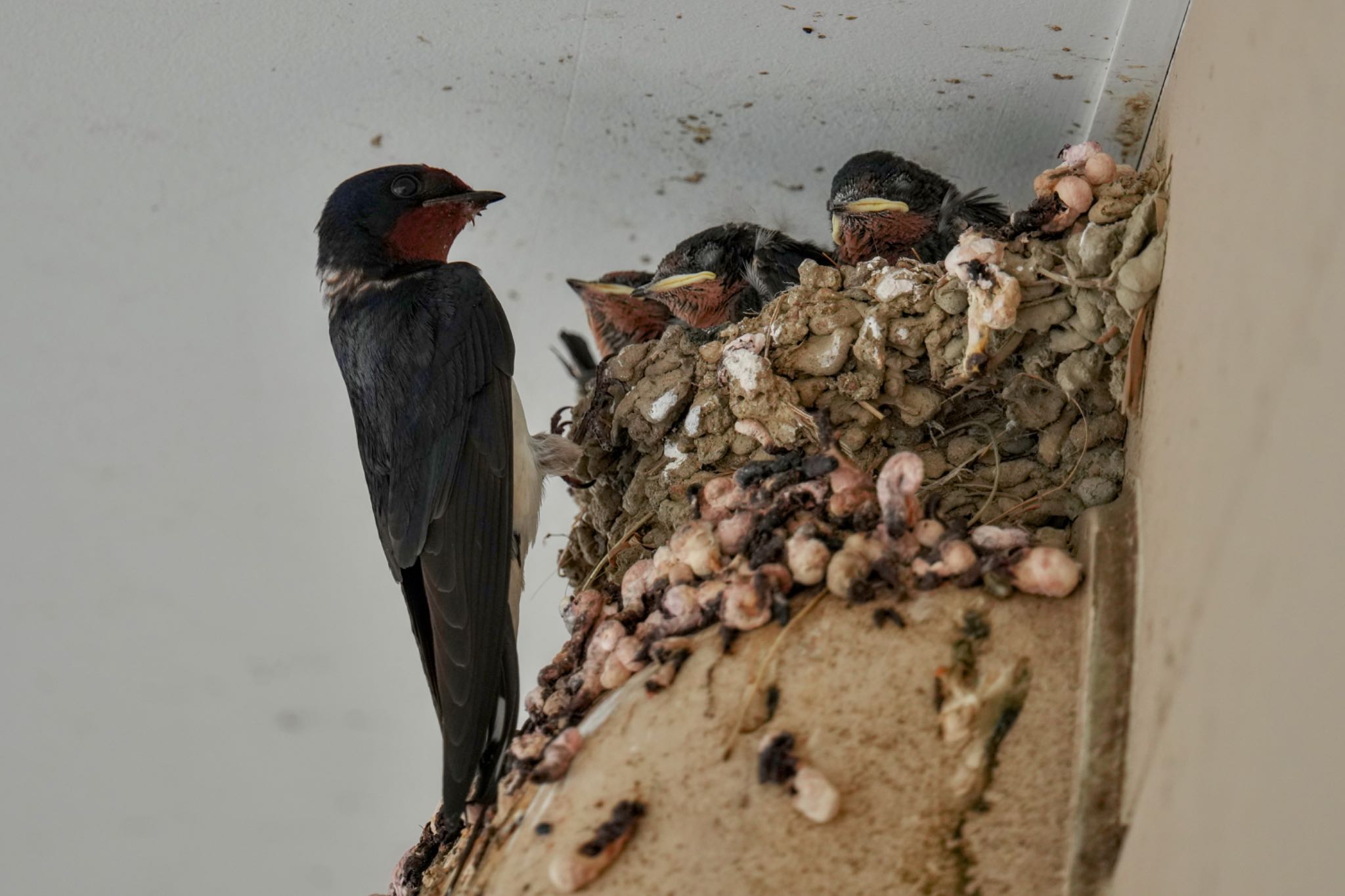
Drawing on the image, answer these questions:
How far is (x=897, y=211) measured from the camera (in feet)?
11.0

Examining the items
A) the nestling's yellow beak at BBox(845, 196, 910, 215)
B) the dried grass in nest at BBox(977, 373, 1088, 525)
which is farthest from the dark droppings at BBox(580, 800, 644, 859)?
the nestling's yellow beak at BBox(845, 196, 910, 215)

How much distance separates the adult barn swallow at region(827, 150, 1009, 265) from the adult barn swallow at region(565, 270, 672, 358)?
2.21 feet

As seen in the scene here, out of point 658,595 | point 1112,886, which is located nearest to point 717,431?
point 658,595

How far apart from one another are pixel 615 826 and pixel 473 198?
193cm

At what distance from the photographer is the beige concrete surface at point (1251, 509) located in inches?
53.0

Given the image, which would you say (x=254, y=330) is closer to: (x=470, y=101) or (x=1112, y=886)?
(x=470, y=101)

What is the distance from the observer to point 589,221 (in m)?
3.90

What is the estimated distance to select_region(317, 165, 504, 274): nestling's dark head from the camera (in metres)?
3.56

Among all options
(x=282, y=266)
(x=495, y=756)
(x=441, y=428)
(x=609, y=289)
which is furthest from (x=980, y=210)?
(x=282, y=266)

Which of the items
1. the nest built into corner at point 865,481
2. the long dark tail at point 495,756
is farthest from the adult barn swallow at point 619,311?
the long dark tail at point 495,756

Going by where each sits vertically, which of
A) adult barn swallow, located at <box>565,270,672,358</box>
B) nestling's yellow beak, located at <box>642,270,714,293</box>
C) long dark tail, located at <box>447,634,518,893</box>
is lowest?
long dark tail, located at <box>447,634,518,893</box>

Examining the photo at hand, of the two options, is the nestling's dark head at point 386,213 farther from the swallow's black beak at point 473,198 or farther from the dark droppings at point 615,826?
the dark droppings at point 615,826

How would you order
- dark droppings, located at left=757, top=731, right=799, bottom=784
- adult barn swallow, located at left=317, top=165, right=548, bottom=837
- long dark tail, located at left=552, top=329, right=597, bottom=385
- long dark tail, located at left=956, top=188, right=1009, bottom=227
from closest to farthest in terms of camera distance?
1. dark droppings, located at left=757, top=731, right=799, bottom=784
2. adult barn swallow, located at left=317, top=165, right=548, bottom=837
3. long dark tail, located at left=956, top=188, right=1009, bottom=227
4. long dark tail, located at left=552, top=329, right=597, bottom=385

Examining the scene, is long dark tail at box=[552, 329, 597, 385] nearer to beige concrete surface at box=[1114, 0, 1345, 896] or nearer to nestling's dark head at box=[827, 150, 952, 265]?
nestling's dark head at box=[827, 150, 952, 265]
